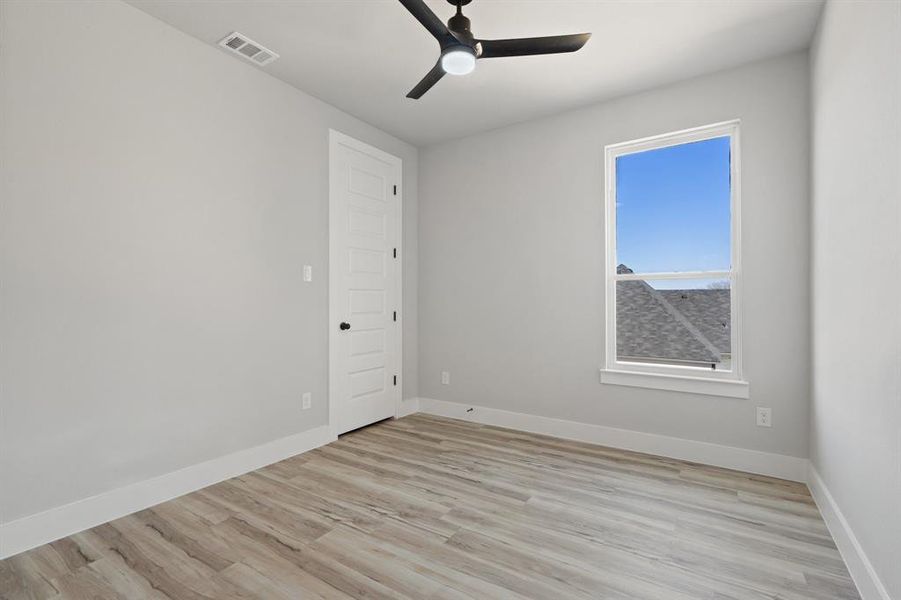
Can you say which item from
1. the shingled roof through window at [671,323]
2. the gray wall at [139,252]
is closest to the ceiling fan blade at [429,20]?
the gray wall at [139,252]

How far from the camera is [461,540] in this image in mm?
2072

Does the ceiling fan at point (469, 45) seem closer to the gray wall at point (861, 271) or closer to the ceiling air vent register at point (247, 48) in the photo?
the gray wall at point (861, 271)

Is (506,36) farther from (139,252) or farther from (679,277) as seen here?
(139,252)

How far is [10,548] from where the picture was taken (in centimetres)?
193

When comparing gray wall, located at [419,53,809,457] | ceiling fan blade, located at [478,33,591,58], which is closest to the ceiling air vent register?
ceiling fan blade, located at [478,33,591,58]

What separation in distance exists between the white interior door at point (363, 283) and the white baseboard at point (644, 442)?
821 mm

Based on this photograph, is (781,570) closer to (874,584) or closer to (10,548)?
(874,584)

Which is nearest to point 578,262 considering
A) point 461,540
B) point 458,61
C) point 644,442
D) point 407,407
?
point 644,442

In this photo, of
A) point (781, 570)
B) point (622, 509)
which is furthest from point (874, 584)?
point (622, 509)

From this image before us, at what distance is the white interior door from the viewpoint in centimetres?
366

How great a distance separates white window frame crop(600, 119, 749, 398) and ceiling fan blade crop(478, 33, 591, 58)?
5.32 ft

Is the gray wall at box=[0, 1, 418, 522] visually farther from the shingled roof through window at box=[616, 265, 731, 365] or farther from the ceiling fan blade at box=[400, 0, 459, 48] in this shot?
the shingled roof through window at box=[616, 265, 731, 365]

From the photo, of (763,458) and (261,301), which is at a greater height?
(261,301)

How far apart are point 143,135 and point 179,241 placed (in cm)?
63
